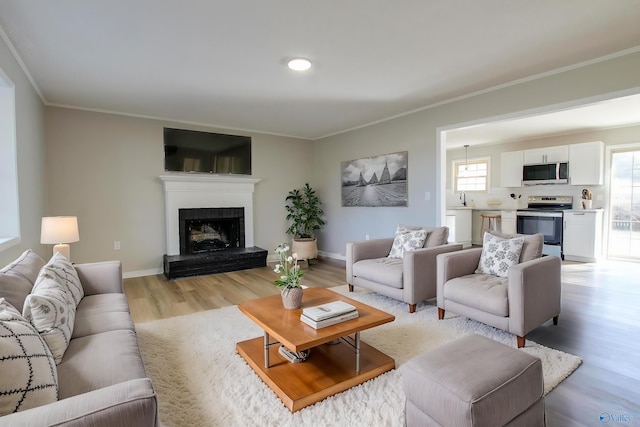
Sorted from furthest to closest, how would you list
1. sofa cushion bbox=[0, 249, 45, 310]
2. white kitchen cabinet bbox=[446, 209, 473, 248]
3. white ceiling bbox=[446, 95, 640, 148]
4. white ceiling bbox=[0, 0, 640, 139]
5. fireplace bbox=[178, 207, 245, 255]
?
white kitchen cabinet bbox=[446, 209, 473, 248] → fireplace bbox=[178, 207, 245, 255] → white ceiling bbox=[446, 95, 640, 148] → white ceiling bbox=[0, 0, 640, 139] → sofa cushion bbox=[0, 249, 45, 310]

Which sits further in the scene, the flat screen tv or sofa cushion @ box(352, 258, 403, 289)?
the flat screen tv

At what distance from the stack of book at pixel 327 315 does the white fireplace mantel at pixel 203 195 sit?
11.9ft

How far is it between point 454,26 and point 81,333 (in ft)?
10.2

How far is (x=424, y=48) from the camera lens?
2723 millimetres

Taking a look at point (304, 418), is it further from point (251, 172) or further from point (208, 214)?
point (251, 172)

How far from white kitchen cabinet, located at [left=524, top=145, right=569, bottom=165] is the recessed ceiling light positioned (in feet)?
17.8

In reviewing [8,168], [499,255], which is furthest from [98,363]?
[499,255]

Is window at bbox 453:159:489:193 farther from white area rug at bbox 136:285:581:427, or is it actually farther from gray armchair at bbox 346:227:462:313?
white area rug at bbox 136:285:581:427

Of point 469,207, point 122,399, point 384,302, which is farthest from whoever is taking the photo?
point 469,207

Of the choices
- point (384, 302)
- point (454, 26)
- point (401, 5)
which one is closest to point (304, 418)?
point (384, 302)

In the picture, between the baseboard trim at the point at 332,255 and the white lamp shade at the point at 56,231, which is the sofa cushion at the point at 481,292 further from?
the white lamp shade at the point at 56,231

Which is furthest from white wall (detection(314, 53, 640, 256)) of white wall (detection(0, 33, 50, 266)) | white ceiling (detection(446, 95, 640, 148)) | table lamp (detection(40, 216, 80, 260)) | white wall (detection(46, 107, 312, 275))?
white wall (detection(0, 33, 50, 266))

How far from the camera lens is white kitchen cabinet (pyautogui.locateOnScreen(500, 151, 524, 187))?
6.61 meters

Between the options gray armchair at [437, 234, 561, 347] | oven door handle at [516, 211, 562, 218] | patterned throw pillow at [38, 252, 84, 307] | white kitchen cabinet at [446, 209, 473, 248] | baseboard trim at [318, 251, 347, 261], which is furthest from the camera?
white kitchen cabinet at [446, 209, 473, 248]
